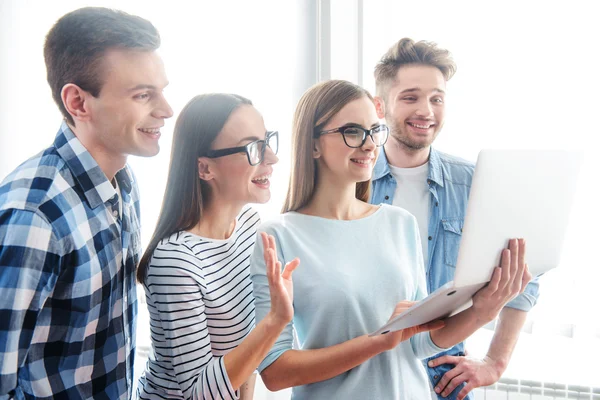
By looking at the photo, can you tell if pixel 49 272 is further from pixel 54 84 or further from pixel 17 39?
pixel 17 39

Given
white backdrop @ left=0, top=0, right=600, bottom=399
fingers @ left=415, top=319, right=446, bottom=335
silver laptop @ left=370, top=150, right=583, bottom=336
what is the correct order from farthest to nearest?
white backdrop @ left=0, top=0, right=600, bottom=399 < fingers @ left=415, top=319, right=446, bottom=335 < silver laptop @ left=370, top=150, right=583, bottom=336

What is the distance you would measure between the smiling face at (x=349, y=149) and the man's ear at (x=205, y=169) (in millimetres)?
287

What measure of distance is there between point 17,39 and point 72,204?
5.85 ft

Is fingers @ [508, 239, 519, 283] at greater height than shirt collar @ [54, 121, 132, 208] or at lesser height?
lesser

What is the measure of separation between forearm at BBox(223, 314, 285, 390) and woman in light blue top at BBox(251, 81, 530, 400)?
8 cm

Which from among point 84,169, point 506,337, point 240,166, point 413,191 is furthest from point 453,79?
point 84,169

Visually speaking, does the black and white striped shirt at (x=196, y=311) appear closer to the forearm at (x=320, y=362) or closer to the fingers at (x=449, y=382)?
the forearm at (x=320, y=362)

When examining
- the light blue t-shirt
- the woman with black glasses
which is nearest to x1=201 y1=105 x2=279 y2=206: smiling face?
the woman with black glasses

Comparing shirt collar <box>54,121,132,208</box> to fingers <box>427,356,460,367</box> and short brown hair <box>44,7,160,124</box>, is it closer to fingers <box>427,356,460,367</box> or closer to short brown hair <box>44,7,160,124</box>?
short brown hair <box>44,7,160,124</box>

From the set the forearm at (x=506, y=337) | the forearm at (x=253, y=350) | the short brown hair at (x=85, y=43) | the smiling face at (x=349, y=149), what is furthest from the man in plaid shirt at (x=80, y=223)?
the forearm at (x=506, y=337)

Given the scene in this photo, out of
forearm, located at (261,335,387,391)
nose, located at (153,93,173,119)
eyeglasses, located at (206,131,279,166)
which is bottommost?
forearm, located at (261,335,387,391)

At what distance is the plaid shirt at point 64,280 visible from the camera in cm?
116

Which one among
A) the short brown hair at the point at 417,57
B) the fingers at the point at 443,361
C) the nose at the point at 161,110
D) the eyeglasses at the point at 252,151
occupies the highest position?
the short brown hair at the point at 417,57

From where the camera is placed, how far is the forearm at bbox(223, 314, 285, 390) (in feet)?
4.09
